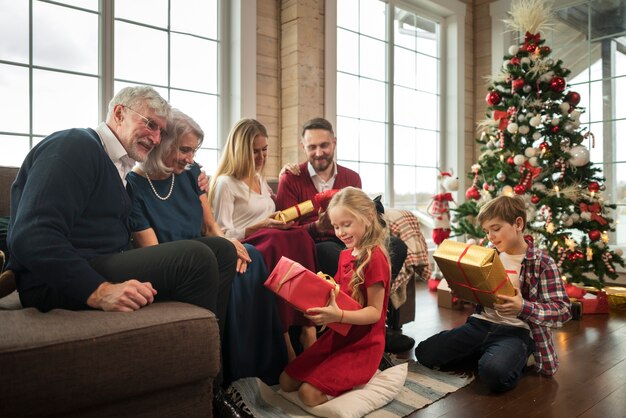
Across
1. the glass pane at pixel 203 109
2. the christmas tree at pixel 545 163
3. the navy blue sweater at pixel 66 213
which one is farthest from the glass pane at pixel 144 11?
the christmas tree at pixel 545 163

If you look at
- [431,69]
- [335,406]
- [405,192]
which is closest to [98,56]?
[335,406]

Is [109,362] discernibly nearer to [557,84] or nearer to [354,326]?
[354,326]

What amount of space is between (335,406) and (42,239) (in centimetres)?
103

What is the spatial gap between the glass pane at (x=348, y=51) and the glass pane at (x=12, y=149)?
2597 millimetres

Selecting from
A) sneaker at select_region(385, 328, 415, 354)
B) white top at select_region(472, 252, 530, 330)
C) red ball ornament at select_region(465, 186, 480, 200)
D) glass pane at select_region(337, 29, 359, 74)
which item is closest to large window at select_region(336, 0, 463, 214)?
glass pane at select_region(337, 29, 359, 74)

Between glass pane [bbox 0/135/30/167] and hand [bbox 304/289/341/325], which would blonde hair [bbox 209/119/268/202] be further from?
glass pane [bbox 0/135/30/167]

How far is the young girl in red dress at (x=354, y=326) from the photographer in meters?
1.79

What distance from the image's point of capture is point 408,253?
106 inches

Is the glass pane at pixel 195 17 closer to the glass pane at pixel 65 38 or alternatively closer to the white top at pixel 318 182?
the glass pane at pixel 65 38

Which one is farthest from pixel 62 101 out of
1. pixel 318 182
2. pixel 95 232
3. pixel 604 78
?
pixel 604 78

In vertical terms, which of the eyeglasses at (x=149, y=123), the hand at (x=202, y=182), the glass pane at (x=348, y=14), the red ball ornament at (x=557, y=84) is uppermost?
the glass pane at (x=348, y=14)

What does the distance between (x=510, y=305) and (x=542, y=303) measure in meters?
0.19

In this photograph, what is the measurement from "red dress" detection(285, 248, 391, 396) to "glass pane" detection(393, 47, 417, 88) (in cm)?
365

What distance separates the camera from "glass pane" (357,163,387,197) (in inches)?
191
